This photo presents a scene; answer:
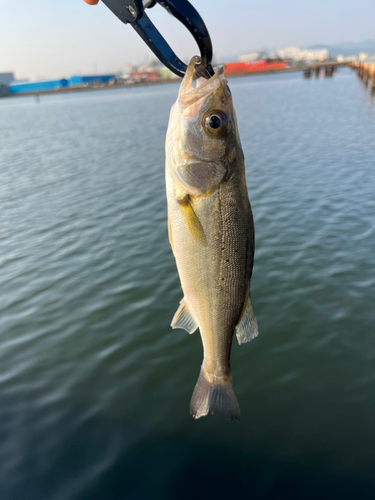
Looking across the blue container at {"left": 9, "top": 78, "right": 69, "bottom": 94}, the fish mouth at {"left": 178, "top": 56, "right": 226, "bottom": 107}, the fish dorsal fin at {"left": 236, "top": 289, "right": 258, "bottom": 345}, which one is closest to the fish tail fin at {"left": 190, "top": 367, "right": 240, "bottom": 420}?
the fish dorsal fin at {"left": 236, "top": 289, "right": 258, "bottom": 345}

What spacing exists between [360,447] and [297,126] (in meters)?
26.0

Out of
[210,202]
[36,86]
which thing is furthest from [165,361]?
[36,86]

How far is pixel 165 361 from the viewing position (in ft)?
18.7

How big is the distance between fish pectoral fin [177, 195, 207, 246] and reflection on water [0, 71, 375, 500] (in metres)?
2.99

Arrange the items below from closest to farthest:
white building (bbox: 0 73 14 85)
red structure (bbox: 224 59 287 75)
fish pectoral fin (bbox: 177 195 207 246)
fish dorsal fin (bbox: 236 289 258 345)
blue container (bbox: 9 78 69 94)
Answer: fish pectoral fin (bbox: 177 195 207 246) → fish dorsal fin (bbox: 236 289 258 345) → blue container (bbox: 9 78 69 94) → red structure (bbox: 224 59 287 75) → white building (bbox: 0 73 14 85)

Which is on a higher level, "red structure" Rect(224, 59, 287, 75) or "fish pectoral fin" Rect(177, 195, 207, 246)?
"red structure" Rect(224, 59, 287, 75)

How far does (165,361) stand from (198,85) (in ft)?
14.4

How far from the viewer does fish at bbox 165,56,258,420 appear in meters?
2.59

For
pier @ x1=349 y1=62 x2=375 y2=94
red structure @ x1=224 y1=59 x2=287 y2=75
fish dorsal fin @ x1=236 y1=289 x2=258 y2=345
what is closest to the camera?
fish dorsal fin @ x1=236 y1=289 x2=258 y2=345

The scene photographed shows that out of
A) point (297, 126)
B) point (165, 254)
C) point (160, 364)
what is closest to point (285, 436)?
point (160, 364)

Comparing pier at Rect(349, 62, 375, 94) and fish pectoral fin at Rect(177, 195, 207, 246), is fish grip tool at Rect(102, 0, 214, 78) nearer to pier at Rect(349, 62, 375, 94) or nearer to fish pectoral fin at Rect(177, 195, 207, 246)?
fish pectoral fin at Rect(177, 195, 207, 246)

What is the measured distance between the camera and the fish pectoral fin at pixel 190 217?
2.68m

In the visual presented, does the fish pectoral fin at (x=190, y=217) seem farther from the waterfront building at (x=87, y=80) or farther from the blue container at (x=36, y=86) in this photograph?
the waterfront building at (x=87, y=80)

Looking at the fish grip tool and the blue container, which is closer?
the fish grip tool
